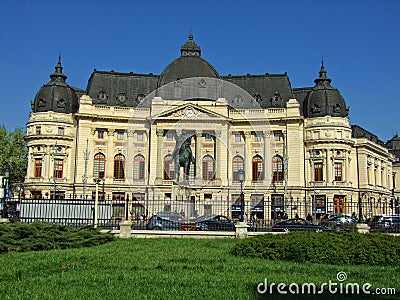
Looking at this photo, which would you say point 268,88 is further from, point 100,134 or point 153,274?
point 153,274

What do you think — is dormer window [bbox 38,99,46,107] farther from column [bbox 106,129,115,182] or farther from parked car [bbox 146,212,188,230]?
parked car [bbox 146,212,188,230]

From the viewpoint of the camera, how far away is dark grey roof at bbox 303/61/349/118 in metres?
69.8

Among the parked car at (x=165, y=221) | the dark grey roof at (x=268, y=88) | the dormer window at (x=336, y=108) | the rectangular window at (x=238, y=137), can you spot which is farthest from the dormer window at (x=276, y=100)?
the parked car at (x=165, y=221)

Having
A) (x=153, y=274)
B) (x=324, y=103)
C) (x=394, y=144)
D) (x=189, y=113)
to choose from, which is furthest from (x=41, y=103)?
(x=394, y=144)

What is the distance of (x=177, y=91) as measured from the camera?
224 ft

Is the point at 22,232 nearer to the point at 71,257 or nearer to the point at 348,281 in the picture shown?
the point at 71,257

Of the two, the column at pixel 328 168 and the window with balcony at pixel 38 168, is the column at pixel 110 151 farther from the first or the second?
the column at pixel 328 168

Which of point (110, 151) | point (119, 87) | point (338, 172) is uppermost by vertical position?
point (119, 87)

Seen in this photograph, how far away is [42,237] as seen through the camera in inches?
770

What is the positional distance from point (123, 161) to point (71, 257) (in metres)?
54.4

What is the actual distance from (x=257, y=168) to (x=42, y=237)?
5209cm

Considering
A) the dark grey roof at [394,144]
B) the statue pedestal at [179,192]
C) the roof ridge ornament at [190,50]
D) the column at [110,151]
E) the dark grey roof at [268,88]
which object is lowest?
the statue pedestal at [179,192]

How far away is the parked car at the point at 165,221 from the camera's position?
29447mm

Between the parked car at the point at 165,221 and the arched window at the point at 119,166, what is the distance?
128ft
